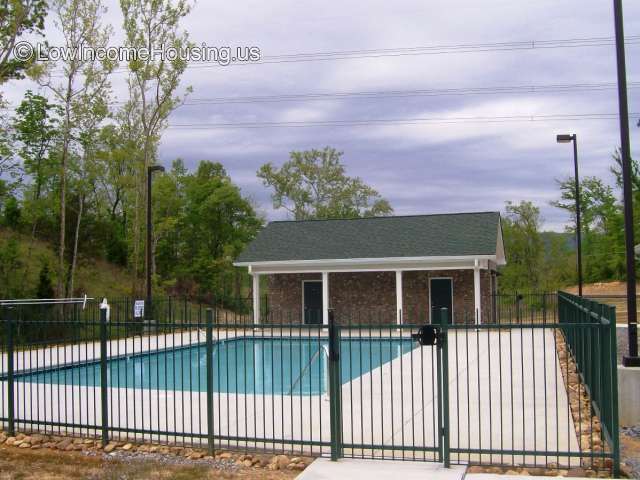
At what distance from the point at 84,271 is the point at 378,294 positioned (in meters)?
16.5

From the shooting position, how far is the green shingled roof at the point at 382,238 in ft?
89.2

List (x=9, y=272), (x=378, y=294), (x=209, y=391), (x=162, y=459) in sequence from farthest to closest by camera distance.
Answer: (x=378, y=294) → (x=9, y=272) → (x=209, y=391) → (x=162, y=459)

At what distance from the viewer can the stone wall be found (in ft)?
91.5

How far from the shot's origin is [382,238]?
29.3m

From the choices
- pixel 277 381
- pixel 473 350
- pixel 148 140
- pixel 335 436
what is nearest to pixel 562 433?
pixel 335 436

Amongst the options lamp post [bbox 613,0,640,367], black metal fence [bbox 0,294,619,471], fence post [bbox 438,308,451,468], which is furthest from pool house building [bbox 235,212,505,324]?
fence post [bbox 438,308,451,468]

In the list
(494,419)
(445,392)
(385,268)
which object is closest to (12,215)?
(385,268)

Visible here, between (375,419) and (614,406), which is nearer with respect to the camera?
(614,406)

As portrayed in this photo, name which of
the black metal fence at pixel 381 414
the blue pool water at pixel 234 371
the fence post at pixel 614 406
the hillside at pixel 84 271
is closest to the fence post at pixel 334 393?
the black metal fence at pixel 381 414

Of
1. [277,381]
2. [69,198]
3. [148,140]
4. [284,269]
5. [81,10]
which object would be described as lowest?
[277,381]

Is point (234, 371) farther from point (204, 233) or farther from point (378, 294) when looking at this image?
point (204, 233)

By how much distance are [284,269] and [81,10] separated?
12596 mm

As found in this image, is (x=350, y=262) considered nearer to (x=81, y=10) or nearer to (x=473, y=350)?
(x=473, y=350)

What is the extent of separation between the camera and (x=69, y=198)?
3531cm
